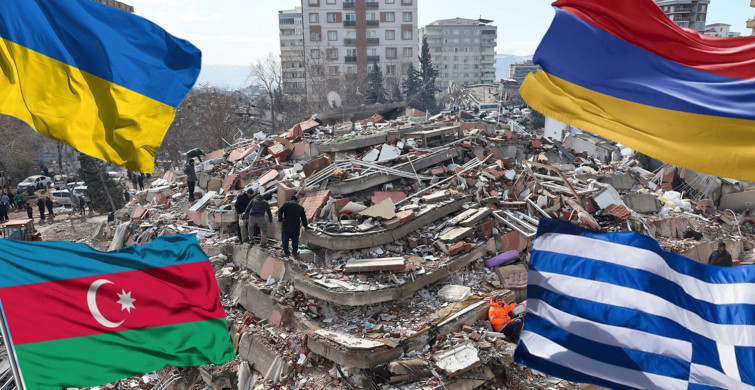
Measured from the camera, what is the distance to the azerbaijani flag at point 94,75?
4.42 meters

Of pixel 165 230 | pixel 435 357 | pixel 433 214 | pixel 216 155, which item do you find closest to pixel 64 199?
pixel 216 155

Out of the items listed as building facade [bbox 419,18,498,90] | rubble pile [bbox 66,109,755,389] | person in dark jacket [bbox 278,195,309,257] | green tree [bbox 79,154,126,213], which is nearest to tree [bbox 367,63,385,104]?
green tree [bbox 79,154,126,213]

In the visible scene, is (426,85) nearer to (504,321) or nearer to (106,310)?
(504,321)

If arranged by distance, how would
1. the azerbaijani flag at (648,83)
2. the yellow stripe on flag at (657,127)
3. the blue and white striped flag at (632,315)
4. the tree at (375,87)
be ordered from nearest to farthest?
the blue and white striped flag at (632,315), the yellow stripe on flag at (657,127), the azerbaijani flag at (648,83), the tree at (375,87)

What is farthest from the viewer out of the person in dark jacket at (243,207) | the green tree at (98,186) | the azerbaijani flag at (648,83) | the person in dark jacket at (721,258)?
the green tree at (98,186)

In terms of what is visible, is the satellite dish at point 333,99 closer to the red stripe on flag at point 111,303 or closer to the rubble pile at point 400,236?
the rubble pile at point 400,236

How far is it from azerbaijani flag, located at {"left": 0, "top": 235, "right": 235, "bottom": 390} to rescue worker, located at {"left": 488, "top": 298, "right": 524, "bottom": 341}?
500 centimetres

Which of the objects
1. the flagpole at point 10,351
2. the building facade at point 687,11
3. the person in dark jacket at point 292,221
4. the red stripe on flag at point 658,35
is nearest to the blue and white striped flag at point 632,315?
the red stripe on flag at point 658,35

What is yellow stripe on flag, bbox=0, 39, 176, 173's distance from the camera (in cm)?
441

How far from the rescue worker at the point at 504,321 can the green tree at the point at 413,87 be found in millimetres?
42518

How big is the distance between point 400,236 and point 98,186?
70.1 feet

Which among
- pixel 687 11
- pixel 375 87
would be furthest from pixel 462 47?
pixel 375 87

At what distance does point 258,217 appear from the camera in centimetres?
1041

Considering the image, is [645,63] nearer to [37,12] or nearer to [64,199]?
[37,12]
